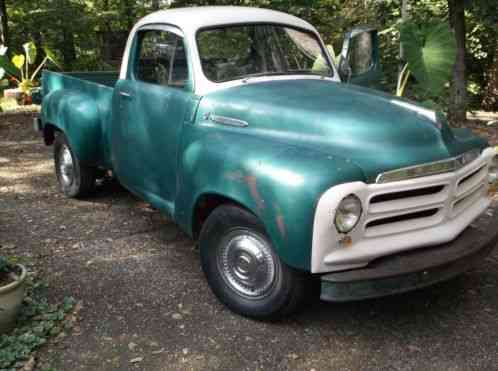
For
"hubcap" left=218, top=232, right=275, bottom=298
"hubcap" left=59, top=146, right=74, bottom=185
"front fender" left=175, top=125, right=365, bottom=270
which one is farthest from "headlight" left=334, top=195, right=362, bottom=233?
"hubcap" left=59, top=146, right=74, bottom=185

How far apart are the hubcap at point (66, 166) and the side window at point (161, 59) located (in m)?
1.56

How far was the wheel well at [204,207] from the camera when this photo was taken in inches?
139

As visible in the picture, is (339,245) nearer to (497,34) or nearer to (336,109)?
(336,109)

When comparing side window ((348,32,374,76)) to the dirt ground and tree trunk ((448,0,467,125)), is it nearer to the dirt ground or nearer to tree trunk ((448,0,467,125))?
the dirt ground

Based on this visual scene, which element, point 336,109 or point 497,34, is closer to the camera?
point 336,109

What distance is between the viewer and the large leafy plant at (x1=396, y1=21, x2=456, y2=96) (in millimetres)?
6988

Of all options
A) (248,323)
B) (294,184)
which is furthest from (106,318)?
(294,184)

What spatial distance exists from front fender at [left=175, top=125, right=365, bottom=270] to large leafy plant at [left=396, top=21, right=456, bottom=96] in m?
4.20

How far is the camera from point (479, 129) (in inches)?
364

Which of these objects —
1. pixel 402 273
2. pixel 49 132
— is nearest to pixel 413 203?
pixel 402 273

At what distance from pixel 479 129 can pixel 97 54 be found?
35.1ft

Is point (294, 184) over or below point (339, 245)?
over

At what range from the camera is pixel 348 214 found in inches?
115

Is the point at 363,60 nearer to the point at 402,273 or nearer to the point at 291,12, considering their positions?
the point at 402,273
